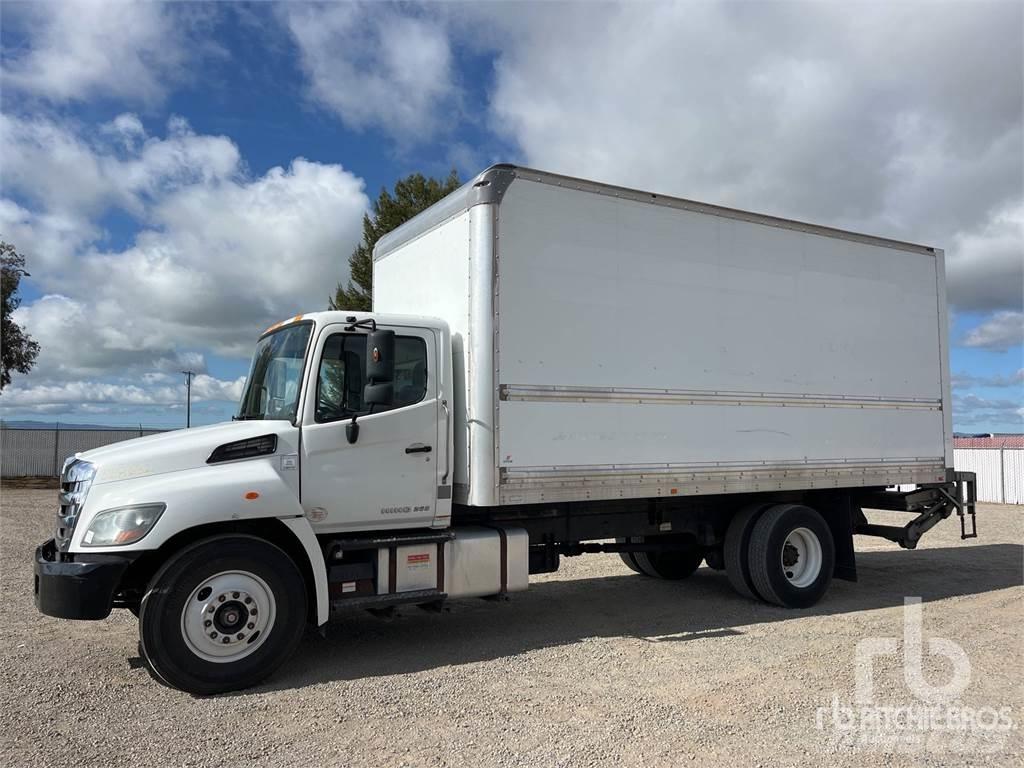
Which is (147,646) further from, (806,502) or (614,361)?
(806,502)

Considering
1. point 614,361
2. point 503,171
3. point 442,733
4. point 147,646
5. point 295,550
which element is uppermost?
point 503,171

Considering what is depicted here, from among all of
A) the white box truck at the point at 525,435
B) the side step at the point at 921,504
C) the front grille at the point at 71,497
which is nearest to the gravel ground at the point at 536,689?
the white box truck at the point at 525,435

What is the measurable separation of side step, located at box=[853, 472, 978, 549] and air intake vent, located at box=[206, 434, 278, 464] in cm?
695

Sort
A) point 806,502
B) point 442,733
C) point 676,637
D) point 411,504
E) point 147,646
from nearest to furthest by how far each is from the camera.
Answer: point 442,733 < point 147,646 < point 411,504 < point 676,637 < point 806,502

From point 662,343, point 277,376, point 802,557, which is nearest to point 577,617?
point 802,557

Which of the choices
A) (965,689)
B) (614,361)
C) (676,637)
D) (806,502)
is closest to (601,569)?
(806,502)

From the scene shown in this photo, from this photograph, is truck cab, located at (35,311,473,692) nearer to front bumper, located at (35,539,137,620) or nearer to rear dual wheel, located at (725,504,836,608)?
front bumper, located at (35,539,137,620)

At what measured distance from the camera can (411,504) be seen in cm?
656

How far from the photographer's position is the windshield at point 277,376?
6.30m

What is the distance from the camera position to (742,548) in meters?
8.52

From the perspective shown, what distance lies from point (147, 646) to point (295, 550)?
3.93ft

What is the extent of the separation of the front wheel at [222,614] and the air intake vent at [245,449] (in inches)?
23.3

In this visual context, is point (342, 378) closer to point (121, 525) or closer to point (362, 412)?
point (362, 412)

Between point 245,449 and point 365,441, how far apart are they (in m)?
0.90
